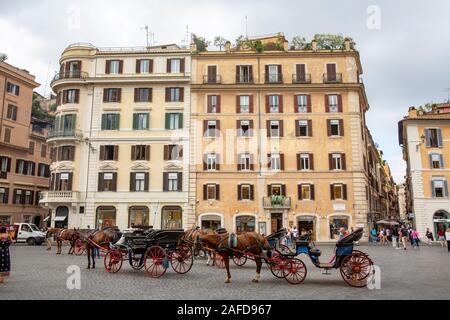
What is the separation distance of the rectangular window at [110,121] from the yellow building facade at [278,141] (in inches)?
287

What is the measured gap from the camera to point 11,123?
46.6 meters

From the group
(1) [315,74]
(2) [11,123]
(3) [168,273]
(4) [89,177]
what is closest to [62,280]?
(3) [168,273]

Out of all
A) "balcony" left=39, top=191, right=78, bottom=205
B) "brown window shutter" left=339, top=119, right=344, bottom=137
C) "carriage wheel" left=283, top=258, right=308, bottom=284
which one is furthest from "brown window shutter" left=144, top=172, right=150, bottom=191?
"carriage wheel" left=283, top=258, right=308, bottom=284

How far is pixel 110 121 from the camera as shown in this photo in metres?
39.0

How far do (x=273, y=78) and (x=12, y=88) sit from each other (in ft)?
99.1

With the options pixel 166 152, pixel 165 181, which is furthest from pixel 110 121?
pixel 165 181

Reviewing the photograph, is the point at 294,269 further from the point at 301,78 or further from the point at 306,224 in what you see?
the point at 301,78

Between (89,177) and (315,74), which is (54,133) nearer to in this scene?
(89,177)

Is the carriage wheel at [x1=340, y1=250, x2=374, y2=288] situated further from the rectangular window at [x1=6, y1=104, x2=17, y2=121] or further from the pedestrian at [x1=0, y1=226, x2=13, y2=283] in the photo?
the rectangular window at [x1=6, y1=104, x2=17, y2=121]

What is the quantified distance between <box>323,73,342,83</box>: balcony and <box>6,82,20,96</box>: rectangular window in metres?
34.9

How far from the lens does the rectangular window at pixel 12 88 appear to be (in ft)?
152

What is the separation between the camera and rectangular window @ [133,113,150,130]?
38812mm

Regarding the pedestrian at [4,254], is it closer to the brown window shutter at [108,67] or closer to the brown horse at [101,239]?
the brown horse at [101,239]

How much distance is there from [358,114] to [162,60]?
771 inches
